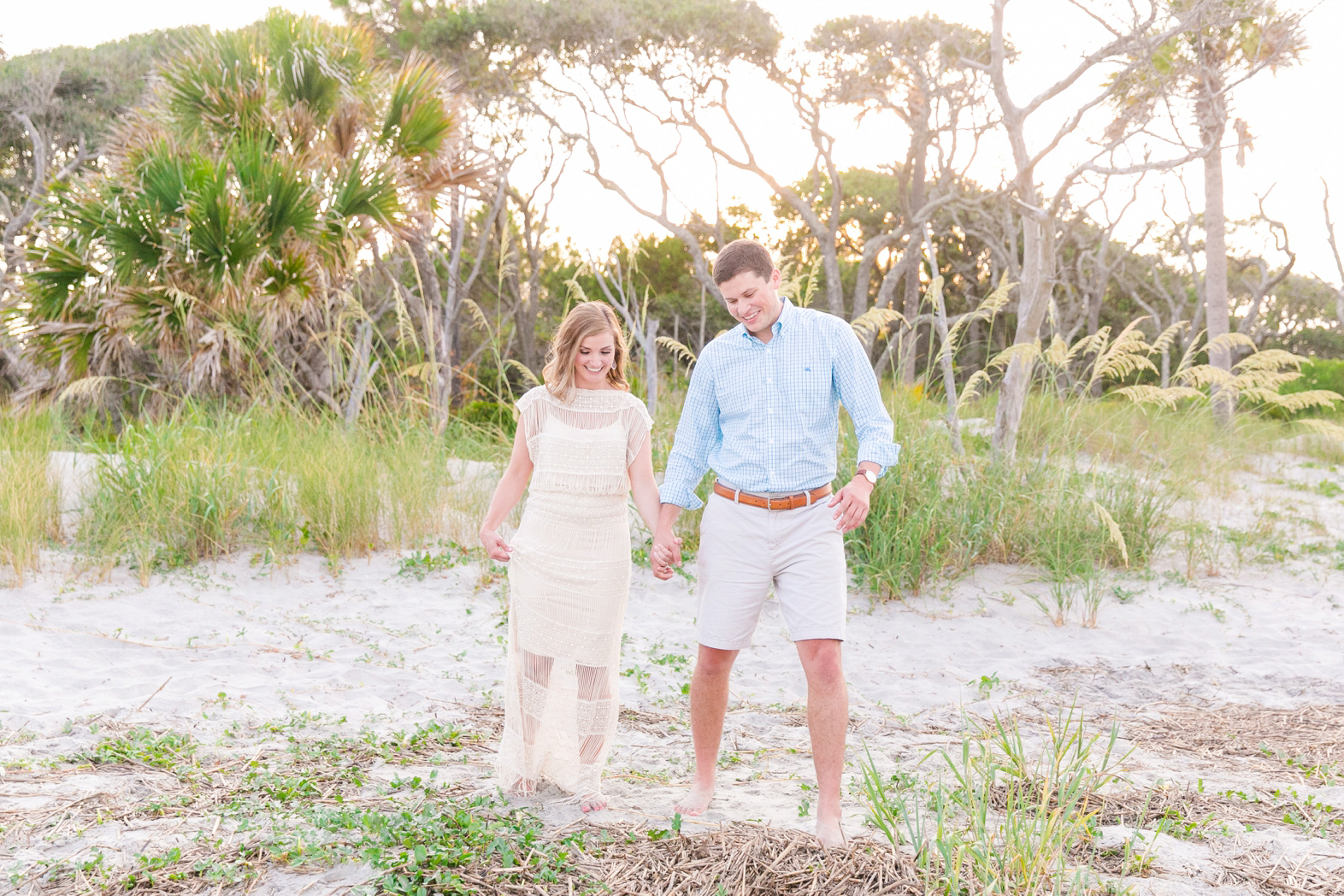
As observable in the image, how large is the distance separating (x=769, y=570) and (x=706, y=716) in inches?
20.7

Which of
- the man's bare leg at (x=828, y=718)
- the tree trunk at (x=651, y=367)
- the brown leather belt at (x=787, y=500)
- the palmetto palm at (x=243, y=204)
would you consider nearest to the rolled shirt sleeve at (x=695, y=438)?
the brown leather belt at (x=787, y=500)

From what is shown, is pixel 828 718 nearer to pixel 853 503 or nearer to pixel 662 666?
pixel 853 503

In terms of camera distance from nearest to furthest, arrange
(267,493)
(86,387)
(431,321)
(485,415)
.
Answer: (267,493) → (431,321) → (86,387) → (485,415)

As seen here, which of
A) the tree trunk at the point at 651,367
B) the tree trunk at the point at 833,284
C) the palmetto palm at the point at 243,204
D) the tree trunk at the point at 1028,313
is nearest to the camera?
the tree trunk at the point at 1028,313

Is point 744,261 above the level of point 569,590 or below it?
above

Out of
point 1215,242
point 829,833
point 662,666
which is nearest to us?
point 829,833

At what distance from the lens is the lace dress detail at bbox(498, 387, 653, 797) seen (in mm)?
3150

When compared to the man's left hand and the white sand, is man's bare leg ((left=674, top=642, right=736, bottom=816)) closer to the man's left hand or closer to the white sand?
the white sand

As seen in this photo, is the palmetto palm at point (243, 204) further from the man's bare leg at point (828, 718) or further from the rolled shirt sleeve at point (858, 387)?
the man's bare leg at point (828, 718)

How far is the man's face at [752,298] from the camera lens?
2910 millimetres

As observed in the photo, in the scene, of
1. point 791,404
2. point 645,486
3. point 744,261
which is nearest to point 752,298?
point 744,261

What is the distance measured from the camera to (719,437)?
10.6 ft

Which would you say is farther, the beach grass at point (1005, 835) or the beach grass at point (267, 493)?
the beach grass at point (267, 493)

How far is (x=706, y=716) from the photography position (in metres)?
3.09
